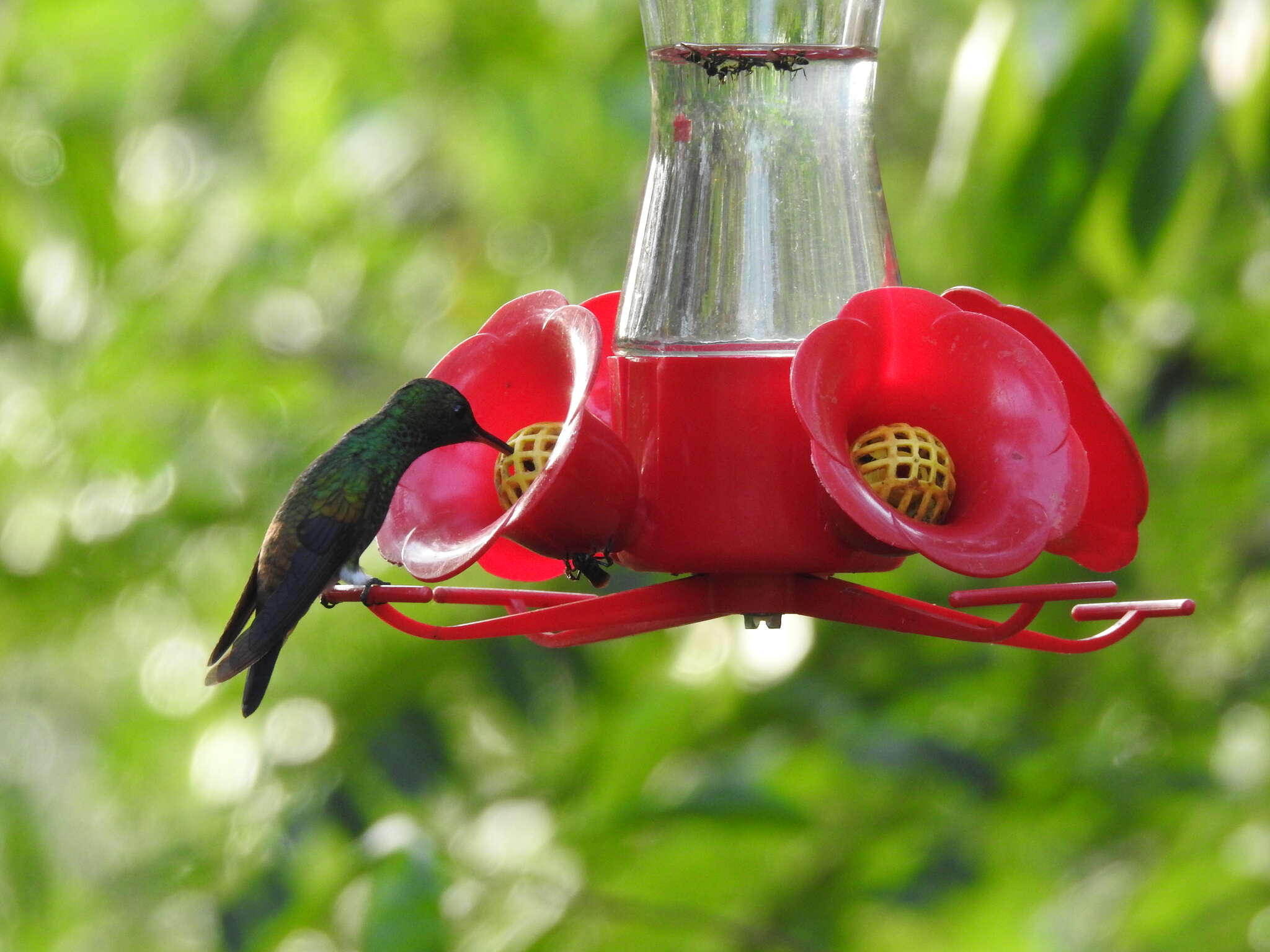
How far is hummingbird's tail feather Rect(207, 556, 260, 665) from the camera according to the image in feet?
9.33

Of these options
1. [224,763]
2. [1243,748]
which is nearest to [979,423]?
[224,763]

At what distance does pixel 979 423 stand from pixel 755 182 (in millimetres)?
609

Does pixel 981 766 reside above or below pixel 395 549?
below

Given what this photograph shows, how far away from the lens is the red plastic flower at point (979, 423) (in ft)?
7.16

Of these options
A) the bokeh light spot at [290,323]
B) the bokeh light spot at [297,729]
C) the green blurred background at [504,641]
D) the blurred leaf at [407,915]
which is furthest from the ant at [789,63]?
the bokeh light spot at [290,323]

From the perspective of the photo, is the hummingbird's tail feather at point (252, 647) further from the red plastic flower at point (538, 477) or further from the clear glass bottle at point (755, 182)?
the clear glass bottle at point (755, 182)

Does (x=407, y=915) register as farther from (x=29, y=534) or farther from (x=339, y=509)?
(x=29, y=534)

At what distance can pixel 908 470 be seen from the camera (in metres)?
2.38

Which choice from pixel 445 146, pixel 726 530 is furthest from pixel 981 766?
pixel 445 146

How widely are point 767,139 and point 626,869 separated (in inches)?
117

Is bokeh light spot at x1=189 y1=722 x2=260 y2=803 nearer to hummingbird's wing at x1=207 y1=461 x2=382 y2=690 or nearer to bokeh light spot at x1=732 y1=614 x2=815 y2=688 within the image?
bokeh light spot at x1=732 y1=614 x2=815 y2=688

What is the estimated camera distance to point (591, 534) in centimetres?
249

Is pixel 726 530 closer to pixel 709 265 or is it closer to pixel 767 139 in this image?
pixel 709 265

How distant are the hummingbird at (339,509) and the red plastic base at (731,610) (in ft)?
0.42
